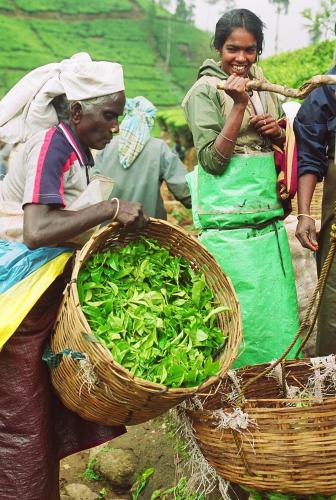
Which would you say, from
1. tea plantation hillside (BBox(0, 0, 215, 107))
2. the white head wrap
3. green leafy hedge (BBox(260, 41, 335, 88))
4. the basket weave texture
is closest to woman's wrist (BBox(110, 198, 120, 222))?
the white head wrap

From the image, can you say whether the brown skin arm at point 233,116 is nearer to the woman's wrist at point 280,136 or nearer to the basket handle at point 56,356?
the woman's wrist at point 280,136

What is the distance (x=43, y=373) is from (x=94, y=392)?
47 centimetres

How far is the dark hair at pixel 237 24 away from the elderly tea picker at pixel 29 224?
633 mm

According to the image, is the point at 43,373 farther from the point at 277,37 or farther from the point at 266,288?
the point at 277,37

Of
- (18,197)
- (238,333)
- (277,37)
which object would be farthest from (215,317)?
(277,37)

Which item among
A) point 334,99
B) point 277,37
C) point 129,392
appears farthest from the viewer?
point 277,37

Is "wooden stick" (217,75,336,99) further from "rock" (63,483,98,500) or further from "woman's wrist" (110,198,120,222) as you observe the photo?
"rock" (63,483,98,500)

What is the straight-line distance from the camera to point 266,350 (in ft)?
9.71

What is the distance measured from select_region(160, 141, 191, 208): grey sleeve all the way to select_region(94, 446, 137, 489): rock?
150 cm

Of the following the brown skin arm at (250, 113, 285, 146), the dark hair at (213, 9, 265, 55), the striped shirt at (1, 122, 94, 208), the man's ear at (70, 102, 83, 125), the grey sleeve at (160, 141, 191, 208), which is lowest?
the grey sleeve at (160, 141, 191, 208)

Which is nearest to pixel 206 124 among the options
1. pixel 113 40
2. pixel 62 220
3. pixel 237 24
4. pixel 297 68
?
pixel 237 24

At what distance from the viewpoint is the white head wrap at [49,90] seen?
2475mm

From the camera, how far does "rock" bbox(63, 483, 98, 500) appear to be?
3406 millimetres

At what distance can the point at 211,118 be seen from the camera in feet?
9.39
